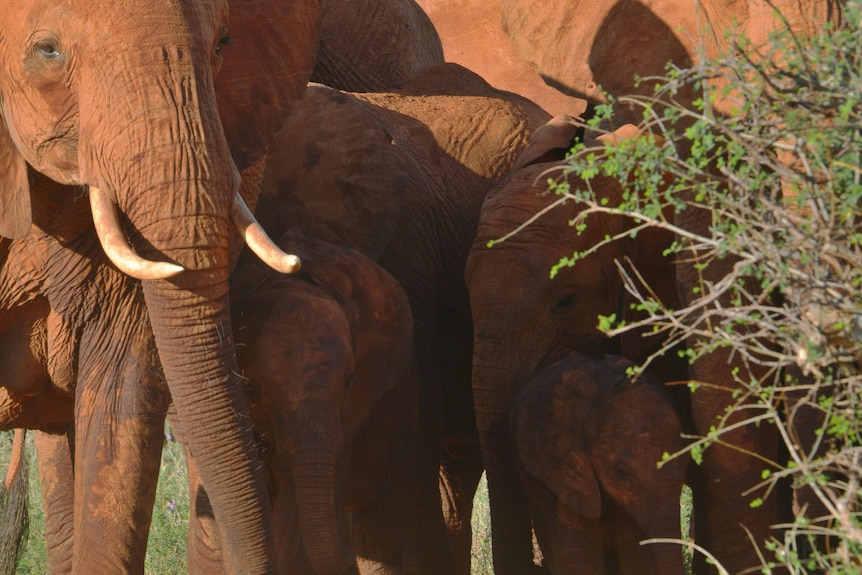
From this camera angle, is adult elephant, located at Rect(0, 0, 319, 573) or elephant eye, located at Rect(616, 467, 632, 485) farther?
elephant eye, located at Rect(616, 467, 632, 485)

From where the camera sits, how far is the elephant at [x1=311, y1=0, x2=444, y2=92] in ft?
19.6

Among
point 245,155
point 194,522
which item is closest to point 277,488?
point 194,522

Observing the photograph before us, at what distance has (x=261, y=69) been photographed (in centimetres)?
432

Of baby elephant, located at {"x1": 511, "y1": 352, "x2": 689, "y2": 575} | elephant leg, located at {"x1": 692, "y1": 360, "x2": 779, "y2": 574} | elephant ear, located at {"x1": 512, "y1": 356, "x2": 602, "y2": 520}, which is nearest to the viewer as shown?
baby elephant, located at {"x1": 511, "y1": 352, "x2": 689, "y2": 575}

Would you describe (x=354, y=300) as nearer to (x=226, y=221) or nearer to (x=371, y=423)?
(x=371, y=423)

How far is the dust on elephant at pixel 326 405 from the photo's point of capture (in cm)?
381

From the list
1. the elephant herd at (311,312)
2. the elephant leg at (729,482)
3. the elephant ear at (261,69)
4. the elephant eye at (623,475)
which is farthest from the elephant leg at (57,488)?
the elephant leg at (729,482)

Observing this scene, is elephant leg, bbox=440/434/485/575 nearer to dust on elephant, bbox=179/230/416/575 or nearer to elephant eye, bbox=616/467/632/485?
dust on elephant, bbox=179/230/416/575

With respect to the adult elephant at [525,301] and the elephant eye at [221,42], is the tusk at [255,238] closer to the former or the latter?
the elephant eye at [221,42]

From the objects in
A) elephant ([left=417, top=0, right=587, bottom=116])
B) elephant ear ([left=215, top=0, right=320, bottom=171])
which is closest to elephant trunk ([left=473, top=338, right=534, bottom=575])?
elephant ear ([left=215, top=0, right=320, bottom=171])

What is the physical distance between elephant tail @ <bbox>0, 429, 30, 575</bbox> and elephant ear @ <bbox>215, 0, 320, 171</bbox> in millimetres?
1574

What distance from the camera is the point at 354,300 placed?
14.1 ft

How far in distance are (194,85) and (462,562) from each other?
2.41 meters

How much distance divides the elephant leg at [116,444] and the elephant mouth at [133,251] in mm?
540
